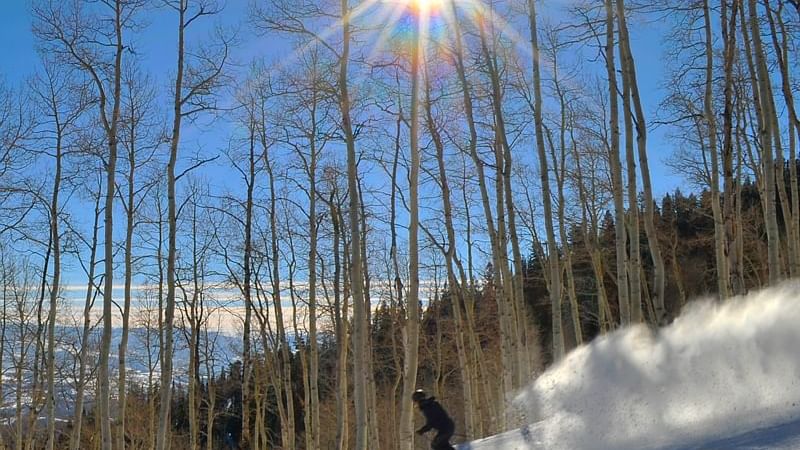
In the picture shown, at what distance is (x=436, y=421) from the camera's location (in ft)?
29.0

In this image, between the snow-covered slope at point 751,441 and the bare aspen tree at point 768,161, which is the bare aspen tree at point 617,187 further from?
the snow-covered slope at point 751,441

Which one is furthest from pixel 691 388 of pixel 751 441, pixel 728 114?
pixel 728 114

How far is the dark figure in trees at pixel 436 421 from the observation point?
870 centimetres

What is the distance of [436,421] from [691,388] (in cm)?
333

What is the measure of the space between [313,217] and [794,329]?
12492 mm

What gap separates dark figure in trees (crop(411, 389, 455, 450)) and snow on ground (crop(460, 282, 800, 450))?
3.30 feet

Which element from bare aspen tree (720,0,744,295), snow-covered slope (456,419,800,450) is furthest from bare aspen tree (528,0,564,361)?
snow-covered slope (456,419,800,450)

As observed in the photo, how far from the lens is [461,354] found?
66.2ft

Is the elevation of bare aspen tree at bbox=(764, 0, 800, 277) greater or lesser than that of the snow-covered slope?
greater

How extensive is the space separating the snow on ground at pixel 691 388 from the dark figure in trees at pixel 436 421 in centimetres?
101

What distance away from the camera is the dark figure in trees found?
28.5 ft

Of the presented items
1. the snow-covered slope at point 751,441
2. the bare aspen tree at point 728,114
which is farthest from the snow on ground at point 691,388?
the bare aspen tree at point 728,114

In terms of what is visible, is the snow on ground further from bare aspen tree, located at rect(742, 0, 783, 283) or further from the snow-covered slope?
bare aspen tree, located at rect(742, 0, 783, 283)

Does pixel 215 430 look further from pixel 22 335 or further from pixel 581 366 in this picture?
pixel 581 366
